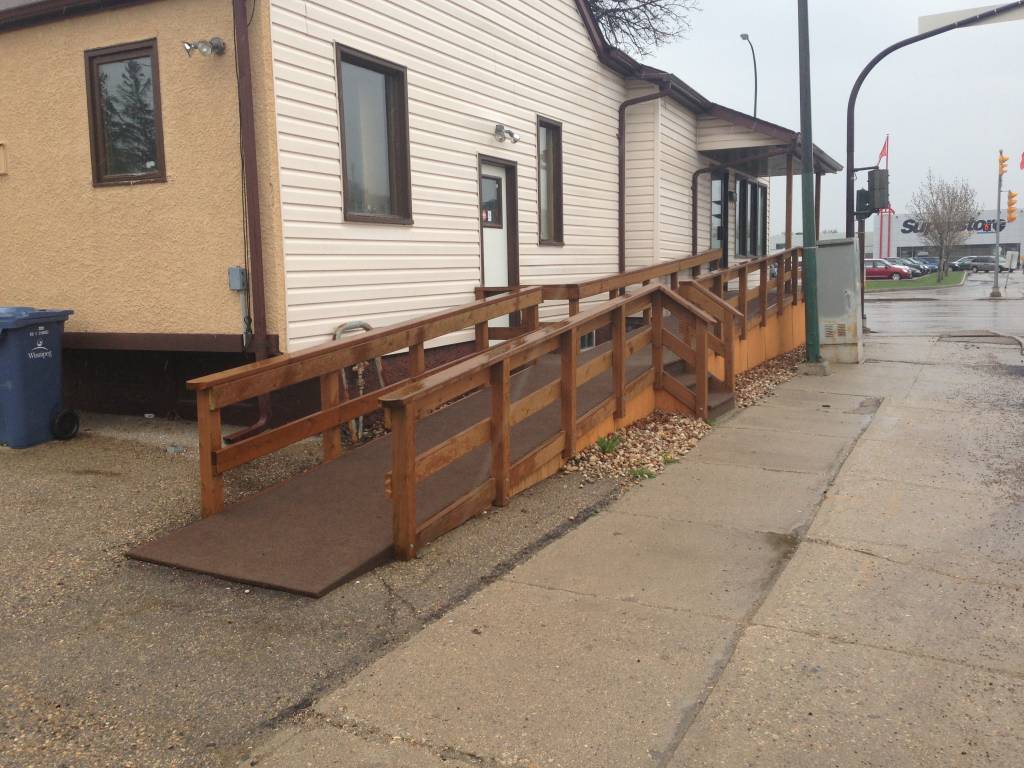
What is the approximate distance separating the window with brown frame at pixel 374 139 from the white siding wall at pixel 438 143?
0.12 metres

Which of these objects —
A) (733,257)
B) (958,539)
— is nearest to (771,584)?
(958,539)

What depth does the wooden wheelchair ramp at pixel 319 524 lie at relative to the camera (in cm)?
467

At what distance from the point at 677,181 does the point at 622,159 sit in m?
1.57

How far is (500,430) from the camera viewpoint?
5.73m

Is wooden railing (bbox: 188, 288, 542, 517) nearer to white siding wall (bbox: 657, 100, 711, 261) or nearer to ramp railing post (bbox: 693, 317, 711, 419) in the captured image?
ramp railing post (bbox: 693, 317, 711, 419)

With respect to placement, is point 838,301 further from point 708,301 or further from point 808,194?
point 708,301

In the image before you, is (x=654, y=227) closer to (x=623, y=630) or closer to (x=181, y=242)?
(x=181, y=242)

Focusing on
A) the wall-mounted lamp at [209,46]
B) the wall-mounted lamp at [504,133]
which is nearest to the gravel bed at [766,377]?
the wall-mounted lamp at [504,133]

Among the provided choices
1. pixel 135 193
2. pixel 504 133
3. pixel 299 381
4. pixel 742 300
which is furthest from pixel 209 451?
pixel 742 300

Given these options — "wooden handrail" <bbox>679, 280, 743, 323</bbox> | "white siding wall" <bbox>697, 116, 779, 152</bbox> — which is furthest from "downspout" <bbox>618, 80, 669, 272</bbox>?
"wooden handrail" <bbox>679, 280, 743, 323</bbox>

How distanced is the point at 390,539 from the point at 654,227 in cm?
1013

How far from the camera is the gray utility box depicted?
12.3m

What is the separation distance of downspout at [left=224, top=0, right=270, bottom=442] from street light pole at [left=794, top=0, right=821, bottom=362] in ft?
24.5

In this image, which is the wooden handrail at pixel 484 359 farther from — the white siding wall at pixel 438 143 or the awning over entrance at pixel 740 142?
the awning over entrance at pixel 740 142
